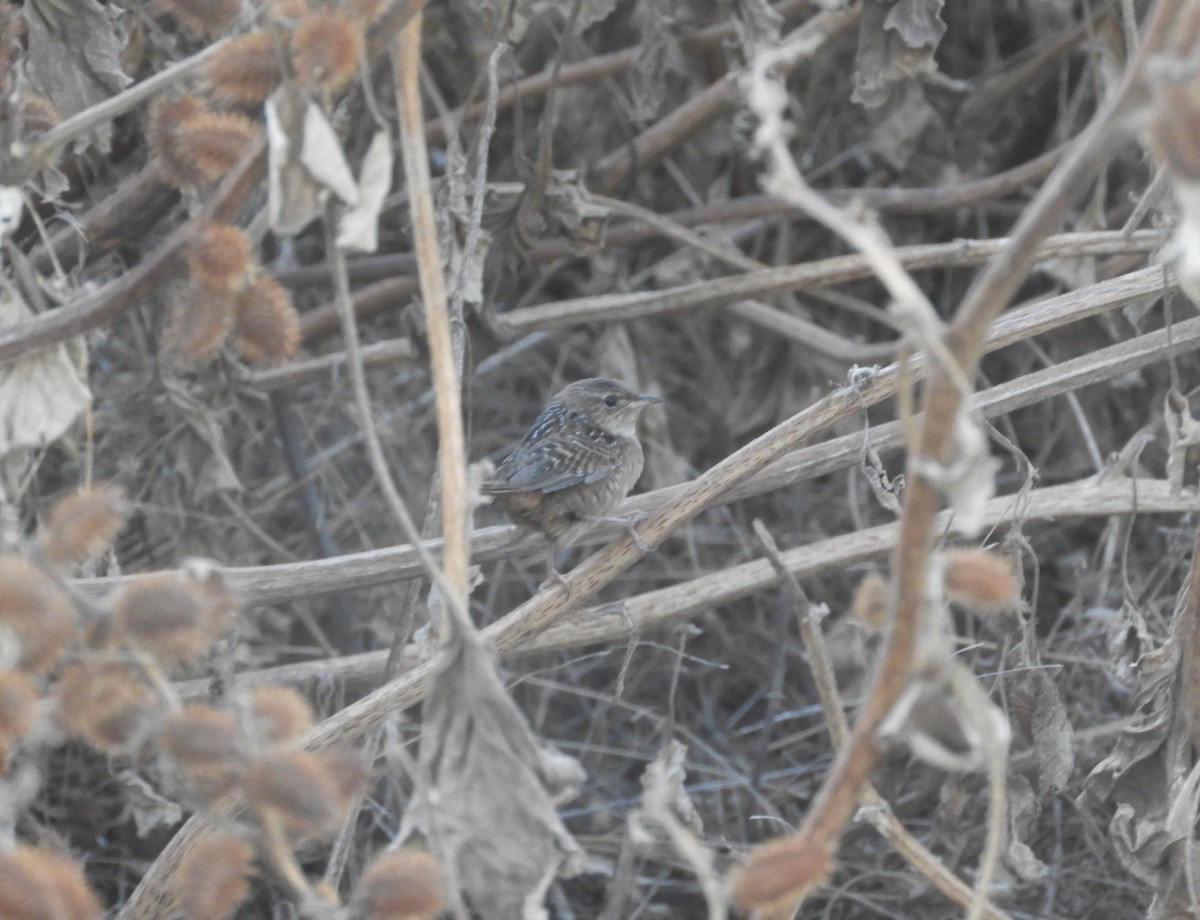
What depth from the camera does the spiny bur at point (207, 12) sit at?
294 centimetres

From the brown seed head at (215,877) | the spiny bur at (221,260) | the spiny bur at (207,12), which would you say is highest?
the spiny bur at (207,12)

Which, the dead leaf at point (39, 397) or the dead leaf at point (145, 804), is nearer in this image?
the dead leaf at point (39, 397)

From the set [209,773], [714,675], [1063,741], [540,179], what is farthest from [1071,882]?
[209,773]

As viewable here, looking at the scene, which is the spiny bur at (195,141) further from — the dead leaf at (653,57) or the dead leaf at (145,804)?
the dead leaf at (653,57)

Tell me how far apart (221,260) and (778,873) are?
1387 millimetres

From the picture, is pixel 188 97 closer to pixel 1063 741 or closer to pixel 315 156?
pixel 315 156

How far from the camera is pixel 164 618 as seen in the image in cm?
215

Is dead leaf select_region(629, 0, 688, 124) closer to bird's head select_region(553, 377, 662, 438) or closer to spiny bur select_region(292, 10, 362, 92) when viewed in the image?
bird's head select_region(553, 377, 662, 438)

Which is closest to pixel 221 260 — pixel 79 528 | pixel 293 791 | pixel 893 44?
pixel 79 528

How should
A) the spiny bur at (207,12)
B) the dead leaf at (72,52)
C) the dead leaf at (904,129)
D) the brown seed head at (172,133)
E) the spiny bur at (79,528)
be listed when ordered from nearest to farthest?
the spiny bur at (79,528) → the brown seed head at (172,133) → the spiny bur at (207,12) → the dead leaf at (72,52) → the dead leaf at (904,129)

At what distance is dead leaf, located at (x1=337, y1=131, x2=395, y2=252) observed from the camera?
8.05ft

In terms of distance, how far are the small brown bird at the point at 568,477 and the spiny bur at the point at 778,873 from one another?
2.19 metres

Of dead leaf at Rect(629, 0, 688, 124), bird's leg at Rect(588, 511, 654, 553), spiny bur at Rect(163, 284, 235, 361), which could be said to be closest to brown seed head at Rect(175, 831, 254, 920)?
spiny bur at Rect(163, 284, 235, 361)

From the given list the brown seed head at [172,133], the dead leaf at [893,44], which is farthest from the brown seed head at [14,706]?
the dead leaf at [893,44]
